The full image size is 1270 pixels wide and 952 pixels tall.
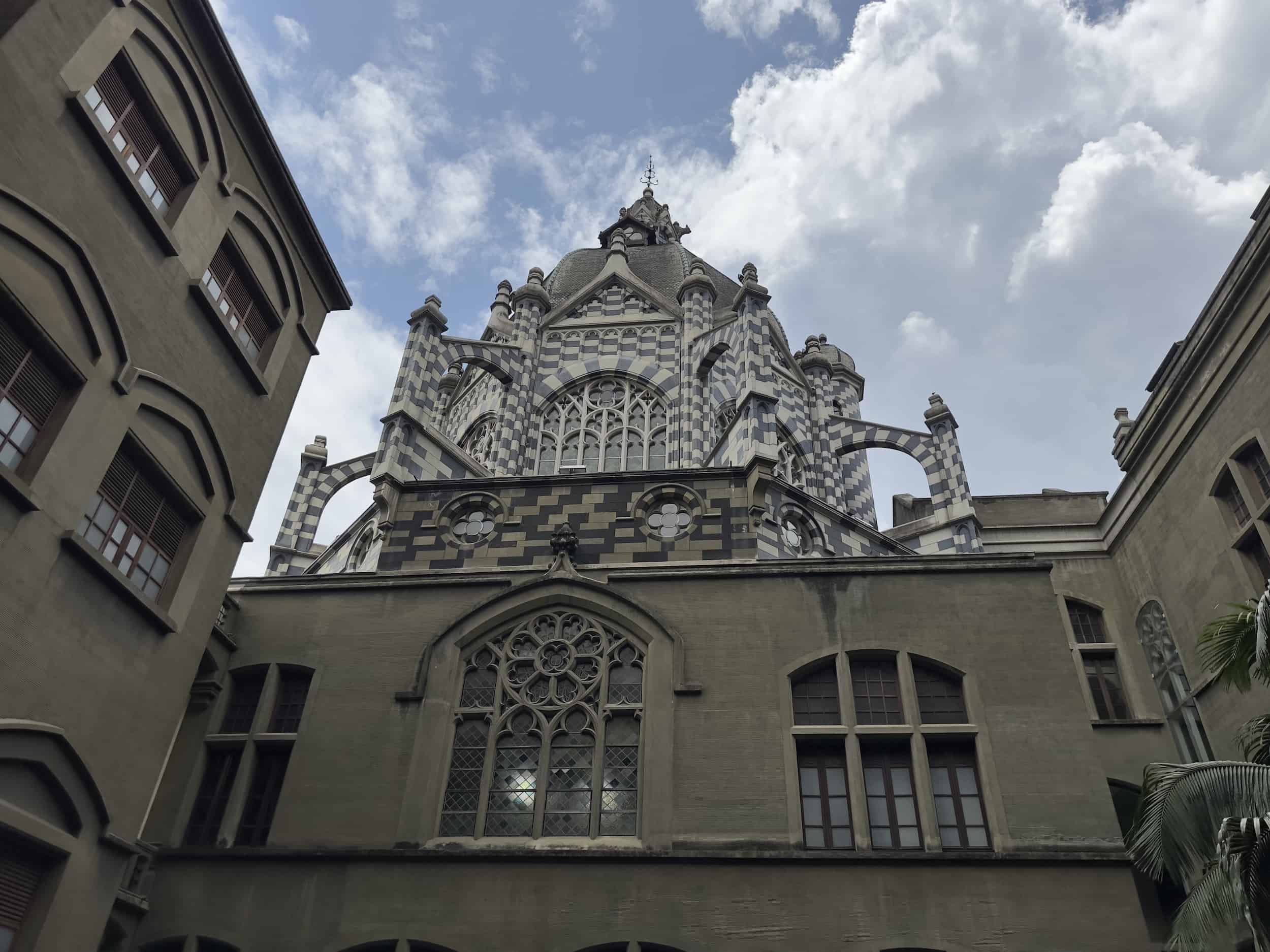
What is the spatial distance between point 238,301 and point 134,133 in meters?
3.15

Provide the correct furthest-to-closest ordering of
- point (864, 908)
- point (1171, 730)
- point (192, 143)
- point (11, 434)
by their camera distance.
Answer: point (1171, 730), point (192, 143), point (864, 908), point (11, 434)

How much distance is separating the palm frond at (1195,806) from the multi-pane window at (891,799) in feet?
10.8

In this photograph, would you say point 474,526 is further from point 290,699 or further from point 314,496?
point 314,496

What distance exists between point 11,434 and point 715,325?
18.9m

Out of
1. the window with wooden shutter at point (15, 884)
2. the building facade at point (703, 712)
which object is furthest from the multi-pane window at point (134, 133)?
the window with wooden shutter at point (15, 884)

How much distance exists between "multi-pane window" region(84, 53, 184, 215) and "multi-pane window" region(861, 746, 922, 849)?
12945 millimetres

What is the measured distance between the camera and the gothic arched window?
15320 millimetres

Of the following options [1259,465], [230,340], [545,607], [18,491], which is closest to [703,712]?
[545,607]

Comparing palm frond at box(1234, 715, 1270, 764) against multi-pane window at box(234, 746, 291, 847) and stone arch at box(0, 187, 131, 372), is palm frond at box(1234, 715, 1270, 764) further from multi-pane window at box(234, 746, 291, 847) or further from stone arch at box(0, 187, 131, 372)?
stone arch at box(0, 187, 131, 372)

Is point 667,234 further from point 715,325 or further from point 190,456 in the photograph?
point 190,456

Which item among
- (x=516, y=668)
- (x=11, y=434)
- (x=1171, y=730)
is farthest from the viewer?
(x=1171, y=730)

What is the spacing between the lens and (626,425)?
25938 mm

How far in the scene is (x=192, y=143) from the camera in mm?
14750

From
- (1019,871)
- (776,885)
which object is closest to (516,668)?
(776,885)
